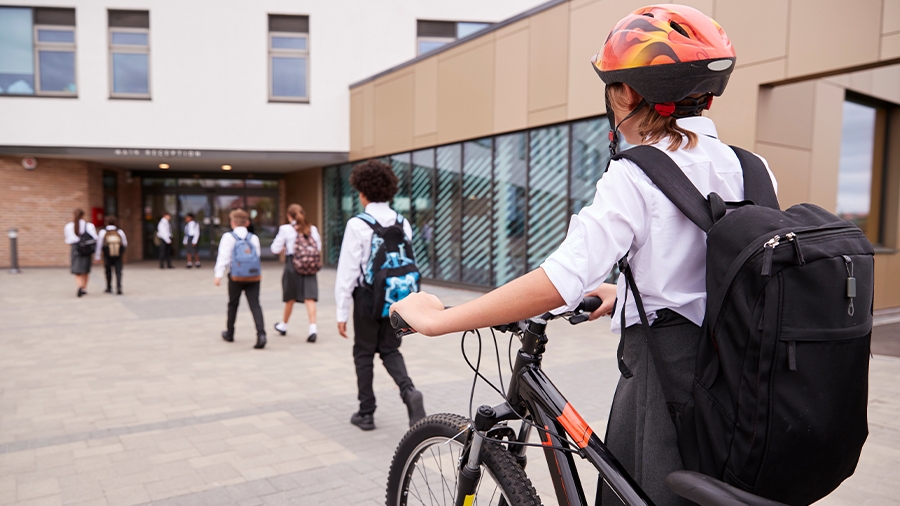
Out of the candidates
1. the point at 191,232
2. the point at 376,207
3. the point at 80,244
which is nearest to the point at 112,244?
the point at 80,244

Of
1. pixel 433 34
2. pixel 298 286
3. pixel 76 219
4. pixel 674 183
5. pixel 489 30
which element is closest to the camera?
pixel 674 183

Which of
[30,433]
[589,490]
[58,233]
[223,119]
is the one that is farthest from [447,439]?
[58,233]

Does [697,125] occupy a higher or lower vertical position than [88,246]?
higher

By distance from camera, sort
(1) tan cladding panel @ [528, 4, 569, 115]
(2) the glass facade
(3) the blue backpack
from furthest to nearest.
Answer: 1. (2) the glass facade
2. (1) tan cladding panel @ [528, 4, 569, 115]
3. (3) the blue backpack

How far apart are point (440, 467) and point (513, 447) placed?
11.2 inches

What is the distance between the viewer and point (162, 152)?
1802 cm

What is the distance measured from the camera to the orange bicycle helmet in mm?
1348

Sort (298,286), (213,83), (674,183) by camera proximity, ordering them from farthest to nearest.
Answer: (213,83) < (298,286) < (674,183)

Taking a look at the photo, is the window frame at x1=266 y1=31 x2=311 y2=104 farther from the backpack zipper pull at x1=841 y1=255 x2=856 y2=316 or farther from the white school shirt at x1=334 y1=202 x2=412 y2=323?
the backpack zipper pull at x1=841 y1=255 x2=856 y2=316

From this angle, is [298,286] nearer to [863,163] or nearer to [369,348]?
[369,348]

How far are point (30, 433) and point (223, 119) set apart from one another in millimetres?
14958

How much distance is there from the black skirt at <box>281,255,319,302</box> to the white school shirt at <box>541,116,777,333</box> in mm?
6835

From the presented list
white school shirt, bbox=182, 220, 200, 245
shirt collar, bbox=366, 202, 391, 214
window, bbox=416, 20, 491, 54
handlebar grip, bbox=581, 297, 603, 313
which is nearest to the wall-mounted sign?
white school shirt, bbox=182, 220, 200, 245

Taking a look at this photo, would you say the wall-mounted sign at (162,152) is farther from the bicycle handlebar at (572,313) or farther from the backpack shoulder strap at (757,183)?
the backpack shoulder strap at (757,183)
